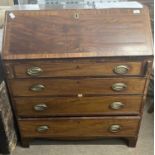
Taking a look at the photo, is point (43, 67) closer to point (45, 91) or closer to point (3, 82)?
point (45, 91)

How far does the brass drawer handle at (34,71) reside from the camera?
4.64 feet

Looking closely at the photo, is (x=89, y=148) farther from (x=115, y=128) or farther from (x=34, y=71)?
(x=34, y=71)

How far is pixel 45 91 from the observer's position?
1.53m

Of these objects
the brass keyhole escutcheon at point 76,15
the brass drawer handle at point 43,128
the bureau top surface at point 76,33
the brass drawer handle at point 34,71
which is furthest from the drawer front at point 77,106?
the brass keyhole escutcheon at point 76,15

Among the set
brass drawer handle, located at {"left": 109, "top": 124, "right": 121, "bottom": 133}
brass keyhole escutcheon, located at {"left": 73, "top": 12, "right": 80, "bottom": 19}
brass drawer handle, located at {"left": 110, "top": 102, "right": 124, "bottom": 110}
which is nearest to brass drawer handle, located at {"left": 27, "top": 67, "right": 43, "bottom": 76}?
brass keyhole escutcheon, located at {"left": 73, "top": 12, "right": 80, "bottom": 19}

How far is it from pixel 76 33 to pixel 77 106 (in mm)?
506

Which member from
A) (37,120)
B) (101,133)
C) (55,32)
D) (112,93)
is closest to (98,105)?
(112,93)

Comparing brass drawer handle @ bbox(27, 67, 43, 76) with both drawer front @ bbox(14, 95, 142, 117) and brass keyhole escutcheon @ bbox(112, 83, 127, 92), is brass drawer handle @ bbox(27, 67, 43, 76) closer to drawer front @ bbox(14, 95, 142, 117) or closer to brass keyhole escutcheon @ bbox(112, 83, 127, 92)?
drawer front @ bbox(14, 95, 142, 117)

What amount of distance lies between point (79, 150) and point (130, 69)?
0.81 m

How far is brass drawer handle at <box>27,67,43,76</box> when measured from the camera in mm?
1413

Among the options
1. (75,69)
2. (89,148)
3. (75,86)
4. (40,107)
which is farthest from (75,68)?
(89,148)

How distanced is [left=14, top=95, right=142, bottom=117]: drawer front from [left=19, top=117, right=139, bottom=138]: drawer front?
53mm

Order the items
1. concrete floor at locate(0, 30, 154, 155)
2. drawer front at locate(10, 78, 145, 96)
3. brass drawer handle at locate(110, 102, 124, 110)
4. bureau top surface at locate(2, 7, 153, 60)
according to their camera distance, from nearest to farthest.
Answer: bureau top surface at locate(2, 7, 153, 60) < drawer front at locate(10, 78, 145, 96) < brass drawer handle at locate(110, 102, 124, 110) < concrete floor at locate(0, 30, 154, 155)

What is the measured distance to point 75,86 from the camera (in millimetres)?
1496
